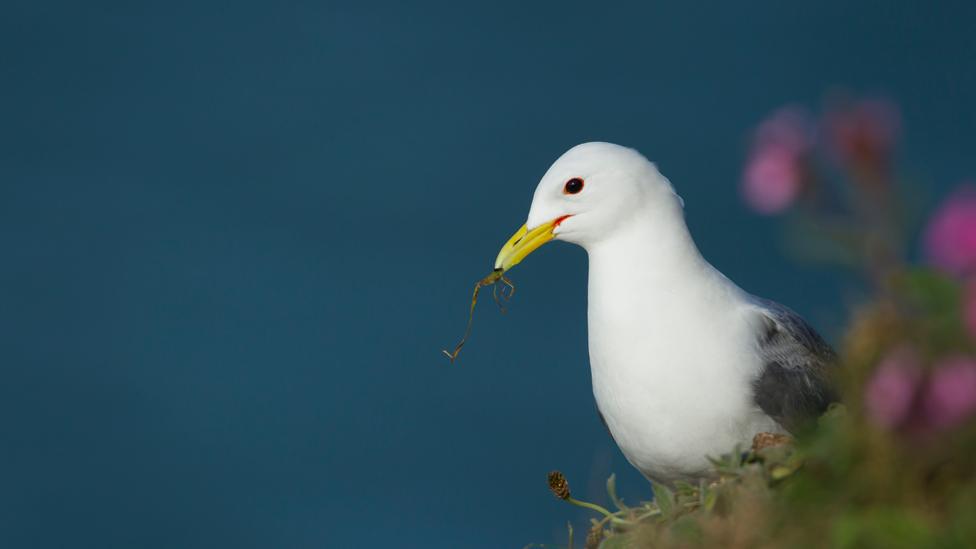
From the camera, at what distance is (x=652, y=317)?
5.12 metres

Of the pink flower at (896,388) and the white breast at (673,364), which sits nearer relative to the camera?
the pink flower at (896,388)

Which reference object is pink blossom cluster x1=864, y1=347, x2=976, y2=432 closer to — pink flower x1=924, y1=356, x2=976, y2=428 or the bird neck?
pink flower x1=924, y1=356, x2=976, y2=428

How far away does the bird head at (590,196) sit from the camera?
528 cm

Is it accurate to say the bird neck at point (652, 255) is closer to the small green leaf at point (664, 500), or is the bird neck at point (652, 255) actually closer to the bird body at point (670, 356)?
the bird body at point (670, 356)

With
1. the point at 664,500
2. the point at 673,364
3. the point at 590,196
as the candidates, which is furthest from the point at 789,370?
the point at 664,500

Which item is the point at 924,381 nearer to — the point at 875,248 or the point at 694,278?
the point at 875,248

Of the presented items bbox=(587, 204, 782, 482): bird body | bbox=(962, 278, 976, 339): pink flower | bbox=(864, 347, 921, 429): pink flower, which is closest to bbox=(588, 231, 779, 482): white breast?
bbox=(587, 204, 782, 482): bird body

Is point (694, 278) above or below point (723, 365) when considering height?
above

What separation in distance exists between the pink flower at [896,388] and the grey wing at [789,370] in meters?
2.67

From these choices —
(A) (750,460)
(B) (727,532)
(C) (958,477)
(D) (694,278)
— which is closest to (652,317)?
(D) (694,278)

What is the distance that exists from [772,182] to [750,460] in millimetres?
2006

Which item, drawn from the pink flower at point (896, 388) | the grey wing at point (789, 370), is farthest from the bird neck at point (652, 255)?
the pink flower at point (896, 388)

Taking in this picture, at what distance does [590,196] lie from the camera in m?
5.27

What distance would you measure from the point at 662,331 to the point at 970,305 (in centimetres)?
286
